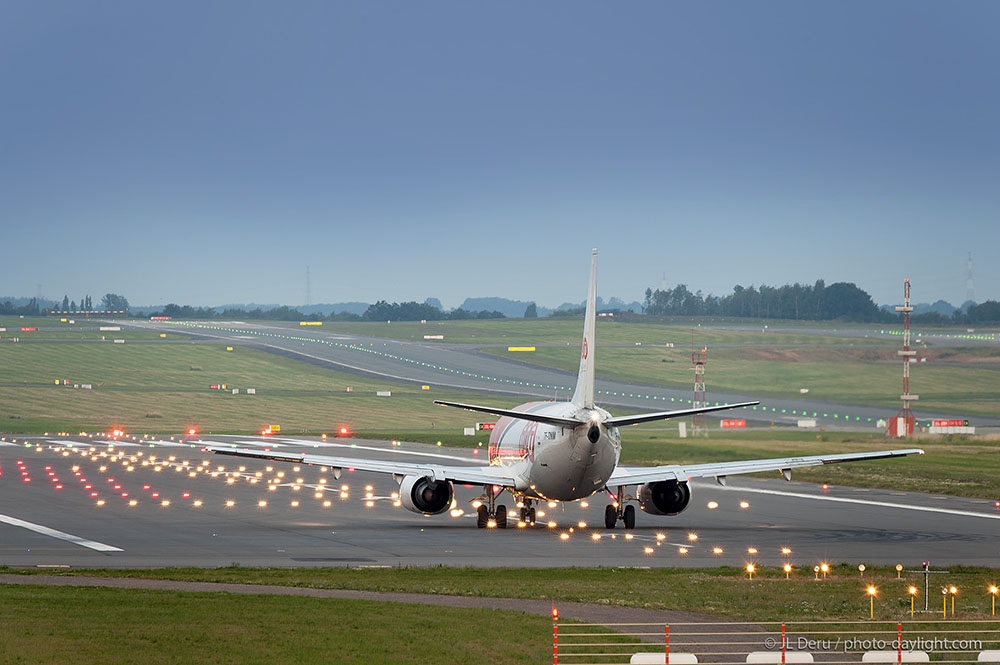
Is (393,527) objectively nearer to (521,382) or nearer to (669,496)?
(669,496)

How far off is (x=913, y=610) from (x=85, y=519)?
3399 cm

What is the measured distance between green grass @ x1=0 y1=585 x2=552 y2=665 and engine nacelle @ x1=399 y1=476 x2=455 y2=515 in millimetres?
17167

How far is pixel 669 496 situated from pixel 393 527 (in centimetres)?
1093

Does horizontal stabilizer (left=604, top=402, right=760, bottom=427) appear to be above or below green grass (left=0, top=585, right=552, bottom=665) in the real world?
above

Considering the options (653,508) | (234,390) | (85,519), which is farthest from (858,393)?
(85,519)

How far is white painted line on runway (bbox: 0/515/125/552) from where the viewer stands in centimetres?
→ 4278

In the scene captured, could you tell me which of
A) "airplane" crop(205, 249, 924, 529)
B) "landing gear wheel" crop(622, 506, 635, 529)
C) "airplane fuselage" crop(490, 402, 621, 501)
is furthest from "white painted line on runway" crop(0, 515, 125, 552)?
"landing gear wheel" crop(622, 506, 635, 529)

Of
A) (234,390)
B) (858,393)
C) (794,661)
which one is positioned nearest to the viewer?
(794,661)

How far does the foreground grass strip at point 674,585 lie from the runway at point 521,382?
71131 mm

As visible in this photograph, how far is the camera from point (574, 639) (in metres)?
26.8

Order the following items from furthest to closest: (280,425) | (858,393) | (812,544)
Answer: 1. (858,393)
2. (280,425)
3. (812,544)

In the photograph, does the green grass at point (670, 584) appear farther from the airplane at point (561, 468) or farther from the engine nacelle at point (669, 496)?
the engine nacelle at point (669, 496)

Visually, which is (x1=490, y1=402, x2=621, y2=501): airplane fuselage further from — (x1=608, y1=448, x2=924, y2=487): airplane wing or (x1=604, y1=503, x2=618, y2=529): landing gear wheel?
(x1=608, y1=448, x2=924, y2=487): airplane wing

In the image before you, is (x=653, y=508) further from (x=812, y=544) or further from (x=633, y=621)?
(x=633, y=621)
